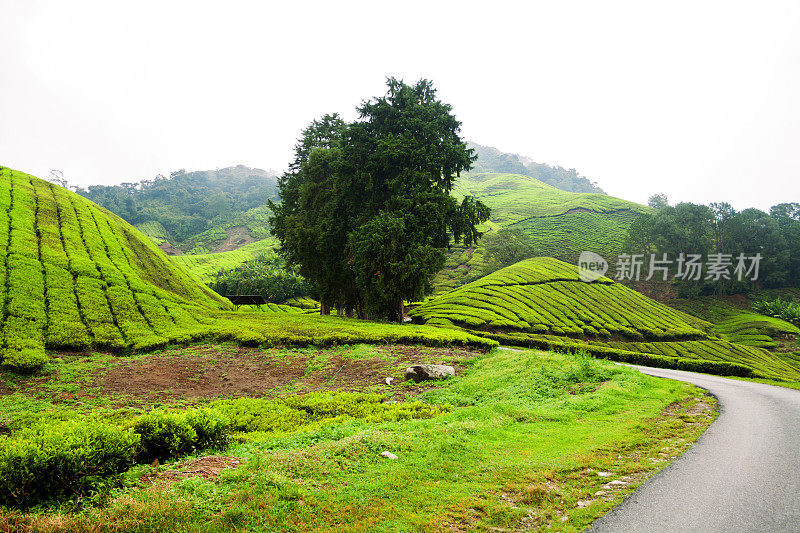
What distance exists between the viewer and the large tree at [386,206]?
24.0 meters

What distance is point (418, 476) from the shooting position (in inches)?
200

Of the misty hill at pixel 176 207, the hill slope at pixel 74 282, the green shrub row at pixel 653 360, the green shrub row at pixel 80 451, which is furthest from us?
the misty hill at pixel 176 207

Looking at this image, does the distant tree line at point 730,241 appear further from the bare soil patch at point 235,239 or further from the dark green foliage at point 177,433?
the bare soil patch at point 235,239

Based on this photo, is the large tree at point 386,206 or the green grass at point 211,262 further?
the green grass at point 211,262

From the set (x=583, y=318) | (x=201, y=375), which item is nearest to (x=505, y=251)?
(x=583, y=318)

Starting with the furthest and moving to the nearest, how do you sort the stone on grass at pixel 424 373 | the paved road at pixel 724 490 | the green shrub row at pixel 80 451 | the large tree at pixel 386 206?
the large tree at pixel 386 206 < the stone on grass at pixel 424 373 < the paved road at pixel 724 490 < the green shrub row at pixel 80 451

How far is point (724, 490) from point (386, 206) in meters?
23.1

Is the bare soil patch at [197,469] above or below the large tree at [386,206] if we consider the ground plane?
below

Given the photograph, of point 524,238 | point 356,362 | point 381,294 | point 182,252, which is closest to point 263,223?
point 182,252

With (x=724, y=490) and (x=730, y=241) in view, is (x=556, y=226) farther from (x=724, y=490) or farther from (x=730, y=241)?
(x=724, y=490)

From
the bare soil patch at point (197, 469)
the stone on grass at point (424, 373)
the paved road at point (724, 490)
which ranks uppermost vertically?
the paved road at point (724, 490)

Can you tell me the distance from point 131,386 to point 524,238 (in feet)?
277

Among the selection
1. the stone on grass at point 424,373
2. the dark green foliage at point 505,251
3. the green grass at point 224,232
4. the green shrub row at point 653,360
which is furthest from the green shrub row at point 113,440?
the green grass at point 224,232

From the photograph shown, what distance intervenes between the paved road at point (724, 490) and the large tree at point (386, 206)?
1744cm
